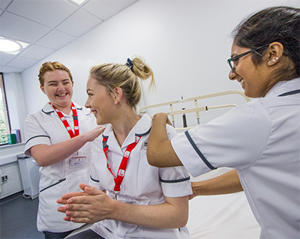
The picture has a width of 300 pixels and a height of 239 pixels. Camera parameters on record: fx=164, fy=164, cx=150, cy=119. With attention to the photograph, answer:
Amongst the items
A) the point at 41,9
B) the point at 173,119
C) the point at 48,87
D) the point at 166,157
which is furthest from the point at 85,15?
the point at 166,157

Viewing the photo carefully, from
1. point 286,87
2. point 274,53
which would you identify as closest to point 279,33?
point 274,53

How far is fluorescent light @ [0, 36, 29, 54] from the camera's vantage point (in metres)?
3.08

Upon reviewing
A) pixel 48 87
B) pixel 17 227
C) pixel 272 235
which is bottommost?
pixel 17 227

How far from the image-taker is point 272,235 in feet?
1.84

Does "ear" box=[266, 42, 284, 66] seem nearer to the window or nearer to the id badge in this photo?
the id badge

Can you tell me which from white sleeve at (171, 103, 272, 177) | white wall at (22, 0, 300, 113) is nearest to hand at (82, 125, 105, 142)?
white sleeve at (171, 103, 272, 177)

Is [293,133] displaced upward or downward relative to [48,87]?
downward

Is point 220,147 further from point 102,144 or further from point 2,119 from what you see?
point 2,119

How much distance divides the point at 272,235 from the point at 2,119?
5926 millimetres

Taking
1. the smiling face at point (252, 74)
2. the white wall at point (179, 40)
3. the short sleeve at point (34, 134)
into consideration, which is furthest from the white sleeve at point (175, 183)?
the white wall at point (179, 40)

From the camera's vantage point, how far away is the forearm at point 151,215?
2.38 feet

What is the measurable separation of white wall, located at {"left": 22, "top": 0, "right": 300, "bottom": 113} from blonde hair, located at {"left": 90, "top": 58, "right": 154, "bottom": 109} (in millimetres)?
1260

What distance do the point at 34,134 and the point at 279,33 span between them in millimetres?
1461

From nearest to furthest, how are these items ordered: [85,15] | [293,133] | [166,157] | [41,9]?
[293,133], [166,157], [41,9], [85,15]
